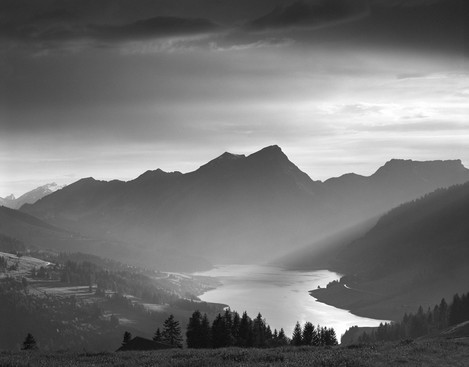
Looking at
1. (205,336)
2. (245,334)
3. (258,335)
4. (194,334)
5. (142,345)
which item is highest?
(142,345)

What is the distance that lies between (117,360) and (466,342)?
94.4 feet

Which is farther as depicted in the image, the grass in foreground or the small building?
the small building

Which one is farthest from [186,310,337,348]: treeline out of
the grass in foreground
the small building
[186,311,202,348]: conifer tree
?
the grass in foreground

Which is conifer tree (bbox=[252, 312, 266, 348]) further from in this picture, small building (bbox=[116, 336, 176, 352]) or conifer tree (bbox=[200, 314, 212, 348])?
small building (bbox=[116, 336, 176, 352])

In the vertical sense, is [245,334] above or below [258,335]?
above

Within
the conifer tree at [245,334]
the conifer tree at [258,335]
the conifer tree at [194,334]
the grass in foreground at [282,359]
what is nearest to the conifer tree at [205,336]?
the conifer tree at [194,334]

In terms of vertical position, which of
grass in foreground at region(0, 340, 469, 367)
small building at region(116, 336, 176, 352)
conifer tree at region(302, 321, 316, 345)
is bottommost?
conifer tree at region(302, 321, 316, 345)

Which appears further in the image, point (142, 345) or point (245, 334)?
point (245, 334)

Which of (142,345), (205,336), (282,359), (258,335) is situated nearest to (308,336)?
(258,335)

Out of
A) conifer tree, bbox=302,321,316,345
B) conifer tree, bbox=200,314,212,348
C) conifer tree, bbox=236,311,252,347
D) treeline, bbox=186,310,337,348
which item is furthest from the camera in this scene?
conifer tree, bbox=302,321,316,345

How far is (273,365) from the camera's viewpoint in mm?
29844

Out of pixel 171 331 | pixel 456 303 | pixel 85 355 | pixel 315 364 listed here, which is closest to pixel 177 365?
pixel 315 364

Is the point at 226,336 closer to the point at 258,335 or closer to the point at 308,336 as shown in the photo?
the point at 258,335

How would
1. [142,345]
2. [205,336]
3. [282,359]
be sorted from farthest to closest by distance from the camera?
[205,336] → [142,345] → [282,359]
